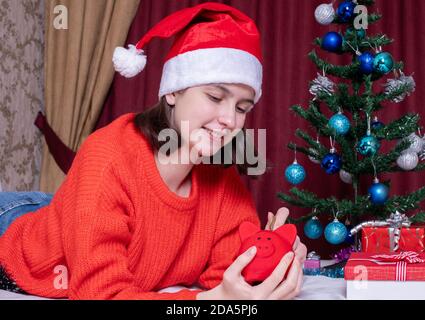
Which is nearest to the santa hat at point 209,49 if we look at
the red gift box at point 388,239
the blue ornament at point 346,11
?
the red gift box at point 388,239

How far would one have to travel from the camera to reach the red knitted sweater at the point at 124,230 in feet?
3.57

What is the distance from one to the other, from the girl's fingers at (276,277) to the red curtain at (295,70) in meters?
1.53

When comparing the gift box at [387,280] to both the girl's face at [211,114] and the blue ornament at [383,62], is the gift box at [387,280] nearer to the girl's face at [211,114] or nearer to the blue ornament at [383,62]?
the girl's face at [211,114]

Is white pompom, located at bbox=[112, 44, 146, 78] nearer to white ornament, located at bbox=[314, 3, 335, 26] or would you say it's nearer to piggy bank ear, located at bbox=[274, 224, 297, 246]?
piggy bank ear, located at bbox=[274, 224, 297, 246]

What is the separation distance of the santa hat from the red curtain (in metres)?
1.29

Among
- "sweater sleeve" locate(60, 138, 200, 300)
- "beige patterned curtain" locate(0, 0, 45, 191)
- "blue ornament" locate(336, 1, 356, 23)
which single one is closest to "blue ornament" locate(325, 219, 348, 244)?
"blue ornament" locate(336, 1, 356, 23)

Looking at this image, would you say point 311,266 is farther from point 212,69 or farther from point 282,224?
point 212,69

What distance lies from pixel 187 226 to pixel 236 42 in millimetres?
422

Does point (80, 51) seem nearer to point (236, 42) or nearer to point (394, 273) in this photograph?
point (236, 42)

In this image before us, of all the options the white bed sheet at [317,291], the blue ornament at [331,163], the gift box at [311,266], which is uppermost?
the blue ornament at [331,163]

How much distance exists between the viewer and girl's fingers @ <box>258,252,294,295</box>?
1.02 metres

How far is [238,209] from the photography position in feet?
4.77

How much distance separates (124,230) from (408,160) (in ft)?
3.83
